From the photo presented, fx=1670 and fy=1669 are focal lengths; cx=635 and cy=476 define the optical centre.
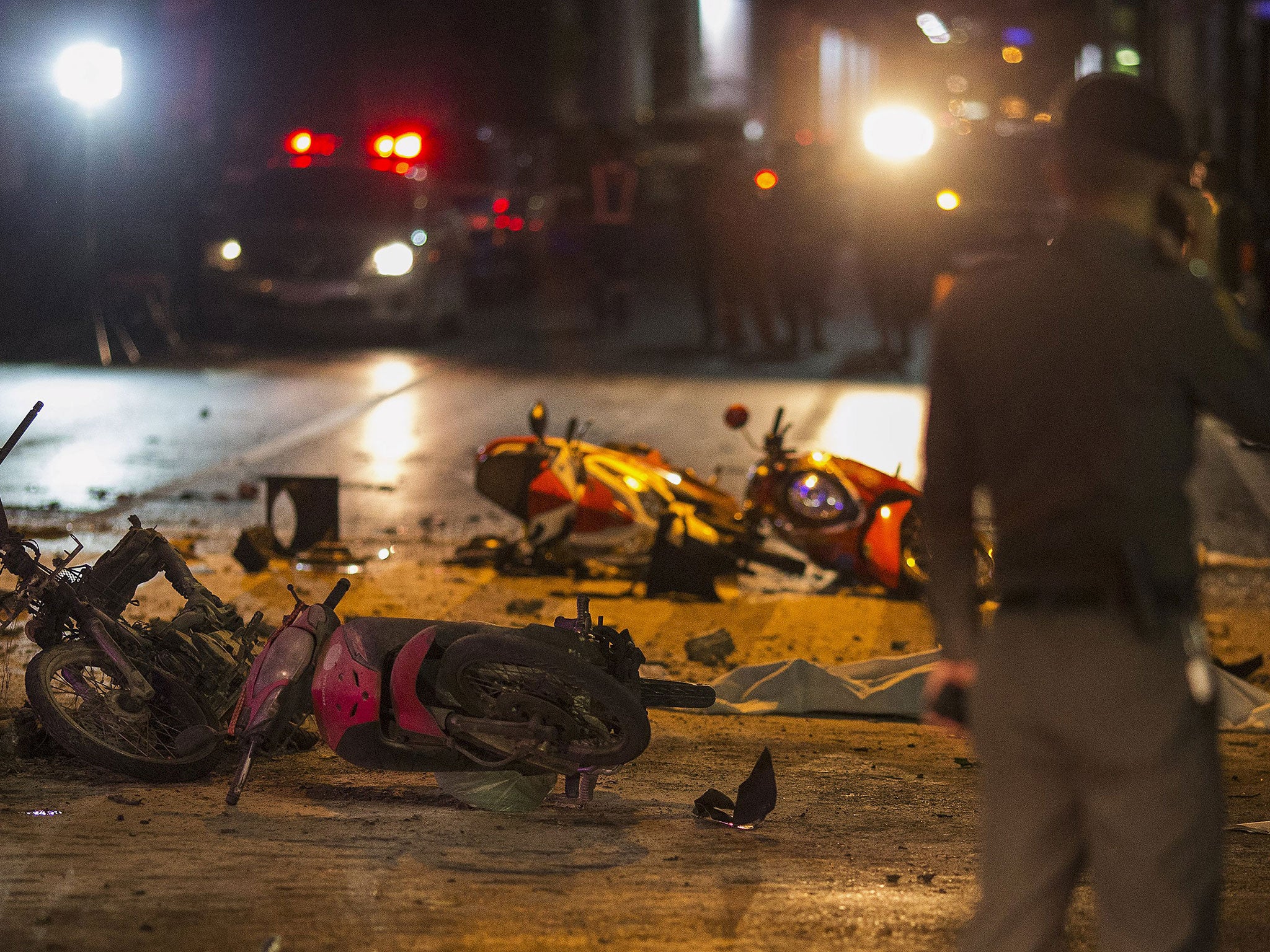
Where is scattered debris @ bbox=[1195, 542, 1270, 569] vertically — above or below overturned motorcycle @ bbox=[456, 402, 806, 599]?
below

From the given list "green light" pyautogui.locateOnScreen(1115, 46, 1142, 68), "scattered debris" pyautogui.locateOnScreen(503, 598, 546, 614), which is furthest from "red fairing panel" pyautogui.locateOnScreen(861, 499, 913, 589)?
"green light" pyautogui.locateOnScreen(1115, 46, 1142, 68)

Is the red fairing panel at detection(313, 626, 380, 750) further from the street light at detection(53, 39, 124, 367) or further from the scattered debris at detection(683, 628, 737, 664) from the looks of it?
the street light at detection(53, 39, 124, 367)

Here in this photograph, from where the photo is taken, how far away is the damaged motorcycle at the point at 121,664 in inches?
192

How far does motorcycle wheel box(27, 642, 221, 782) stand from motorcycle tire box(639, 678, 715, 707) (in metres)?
1.30

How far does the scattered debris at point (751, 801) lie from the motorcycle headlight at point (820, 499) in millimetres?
2967

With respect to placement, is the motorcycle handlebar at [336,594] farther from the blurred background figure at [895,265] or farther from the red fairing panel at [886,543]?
the blurred background figure at [895,265]

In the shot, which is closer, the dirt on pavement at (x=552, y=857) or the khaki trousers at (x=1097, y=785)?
the khaki trousers at (x=1097, y=785)

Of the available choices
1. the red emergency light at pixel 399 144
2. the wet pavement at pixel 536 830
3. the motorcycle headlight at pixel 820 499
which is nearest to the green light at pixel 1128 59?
the red emergency light at pixel 399 144

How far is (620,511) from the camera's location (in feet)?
24.7

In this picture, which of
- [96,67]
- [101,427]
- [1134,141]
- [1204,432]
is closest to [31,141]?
[96,67]

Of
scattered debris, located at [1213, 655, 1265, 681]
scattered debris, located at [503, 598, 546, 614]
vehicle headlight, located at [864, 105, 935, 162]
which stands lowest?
scattered debris, located at [1213, 655, 1265, 681]

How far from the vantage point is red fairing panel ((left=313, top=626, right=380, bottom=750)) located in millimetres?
4668

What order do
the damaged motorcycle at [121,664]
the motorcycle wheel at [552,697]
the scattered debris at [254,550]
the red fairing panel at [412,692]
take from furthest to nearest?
the scattered debris at [254,550] < the damaged motorcycle at [121,664] < the red fairing panel at [412,692] < the motorcycle wheel at [552,697]

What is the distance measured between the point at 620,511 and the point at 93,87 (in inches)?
473
